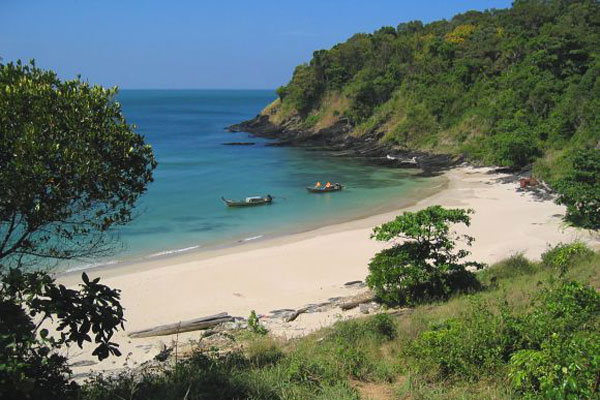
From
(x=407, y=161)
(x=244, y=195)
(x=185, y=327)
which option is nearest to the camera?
(x=185, y=327)

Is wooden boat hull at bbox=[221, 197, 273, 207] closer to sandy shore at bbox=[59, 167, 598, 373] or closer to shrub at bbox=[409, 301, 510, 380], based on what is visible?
sandy shore at bbox=[59, 167, 598, 373]

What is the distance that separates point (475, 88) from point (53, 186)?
5079 cm

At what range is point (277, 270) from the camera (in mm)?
20656

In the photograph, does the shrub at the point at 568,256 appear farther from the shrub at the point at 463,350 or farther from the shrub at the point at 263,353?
the shrub at the point at 263,353

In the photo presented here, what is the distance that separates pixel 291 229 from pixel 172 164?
27358 mm

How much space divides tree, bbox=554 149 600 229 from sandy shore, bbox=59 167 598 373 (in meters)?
0.72

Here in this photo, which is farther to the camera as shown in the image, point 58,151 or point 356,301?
point 356,301

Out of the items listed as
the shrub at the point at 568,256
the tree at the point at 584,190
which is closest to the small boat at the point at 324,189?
the tree at the point at 584,190

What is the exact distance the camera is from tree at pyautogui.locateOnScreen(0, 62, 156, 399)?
555 cm

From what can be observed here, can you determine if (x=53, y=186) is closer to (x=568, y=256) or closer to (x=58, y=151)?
(x=58, y=151)

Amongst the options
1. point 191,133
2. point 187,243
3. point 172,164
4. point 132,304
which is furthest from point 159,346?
point 191,133

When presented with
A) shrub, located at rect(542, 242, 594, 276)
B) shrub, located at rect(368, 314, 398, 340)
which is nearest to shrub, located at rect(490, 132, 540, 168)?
shrub, located at rect(542, 242, 594, 276)

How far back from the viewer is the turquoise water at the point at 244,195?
90.9ft

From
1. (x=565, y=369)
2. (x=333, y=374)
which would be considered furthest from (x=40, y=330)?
(x=565, y=369)
